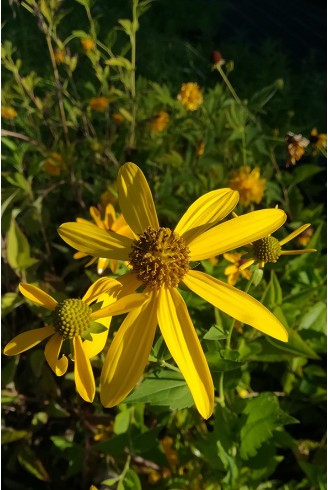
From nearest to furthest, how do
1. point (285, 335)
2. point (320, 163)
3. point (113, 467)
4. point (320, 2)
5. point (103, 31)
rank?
point (285, 335) < point (113, 467) < point (320, 163) < point (103, 31) < point (320, 2)

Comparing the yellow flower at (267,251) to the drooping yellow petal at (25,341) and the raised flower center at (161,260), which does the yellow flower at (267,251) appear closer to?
the raised flower center at (161,260)

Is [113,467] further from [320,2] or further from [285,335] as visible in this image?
[320,2]

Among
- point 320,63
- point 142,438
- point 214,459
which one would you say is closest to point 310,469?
point 214,459

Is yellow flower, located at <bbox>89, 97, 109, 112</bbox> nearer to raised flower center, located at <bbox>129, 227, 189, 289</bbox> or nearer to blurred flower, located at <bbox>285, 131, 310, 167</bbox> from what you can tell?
blurred flower, located at <bbox>285, 131, 310, 167</bbox>

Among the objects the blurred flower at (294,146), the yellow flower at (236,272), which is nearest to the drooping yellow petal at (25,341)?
the yellow flower at (236,272)

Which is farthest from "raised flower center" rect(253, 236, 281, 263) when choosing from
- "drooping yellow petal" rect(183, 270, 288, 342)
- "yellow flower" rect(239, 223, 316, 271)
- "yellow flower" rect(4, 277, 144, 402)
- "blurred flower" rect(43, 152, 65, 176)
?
"blurred flower" rect(43, 152, 65, 176)

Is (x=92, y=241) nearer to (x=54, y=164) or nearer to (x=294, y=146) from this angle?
(x=294, y=146)
